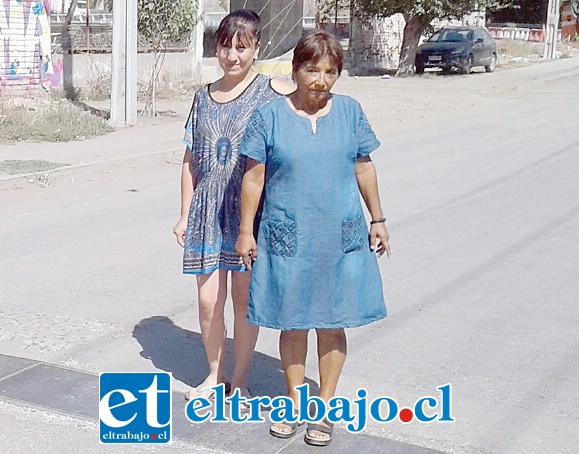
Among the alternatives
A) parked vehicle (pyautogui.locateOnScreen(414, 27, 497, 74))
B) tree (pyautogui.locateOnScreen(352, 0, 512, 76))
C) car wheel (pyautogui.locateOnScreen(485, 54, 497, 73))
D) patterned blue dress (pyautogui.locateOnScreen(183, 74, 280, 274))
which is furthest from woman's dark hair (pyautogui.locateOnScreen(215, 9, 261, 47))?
car wheel (pyautogui.locateOnScreen(485, 54, 497, 73))

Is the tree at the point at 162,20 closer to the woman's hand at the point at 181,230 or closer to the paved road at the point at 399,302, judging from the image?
the paved road at the point at 399,302

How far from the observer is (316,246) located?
433 cm

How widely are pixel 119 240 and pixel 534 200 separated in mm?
4768

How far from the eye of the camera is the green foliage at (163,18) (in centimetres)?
1786

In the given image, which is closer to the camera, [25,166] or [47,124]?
[25,166]

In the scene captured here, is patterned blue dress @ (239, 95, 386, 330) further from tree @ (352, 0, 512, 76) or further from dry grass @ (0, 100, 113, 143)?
tree @ (352, 0, 512, 76)

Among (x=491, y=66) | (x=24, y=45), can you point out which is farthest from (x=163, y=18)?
(x=491, y=66)

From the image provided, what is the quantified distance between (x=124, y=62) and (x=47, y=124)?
191 centimetres

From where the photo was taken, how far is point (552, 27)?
40.0 metres

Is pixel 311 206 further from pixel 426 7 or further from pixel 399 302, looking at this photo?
pixel 426 7

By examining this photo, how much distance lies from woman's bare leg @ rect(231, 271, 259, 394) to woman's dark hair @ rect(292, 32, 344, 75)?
1101 millimetres

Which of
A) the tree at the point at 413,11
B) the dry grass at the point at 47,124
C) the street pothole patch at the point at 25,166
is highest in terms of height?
the tree at the point at 413,11

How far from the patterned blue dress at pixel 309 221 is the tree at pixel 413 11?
25.6 m

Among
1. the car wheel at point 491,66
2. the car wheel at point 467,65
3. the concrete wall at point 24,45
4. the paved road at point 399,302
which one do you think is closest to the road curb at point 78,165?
the paved road at point 399,302
